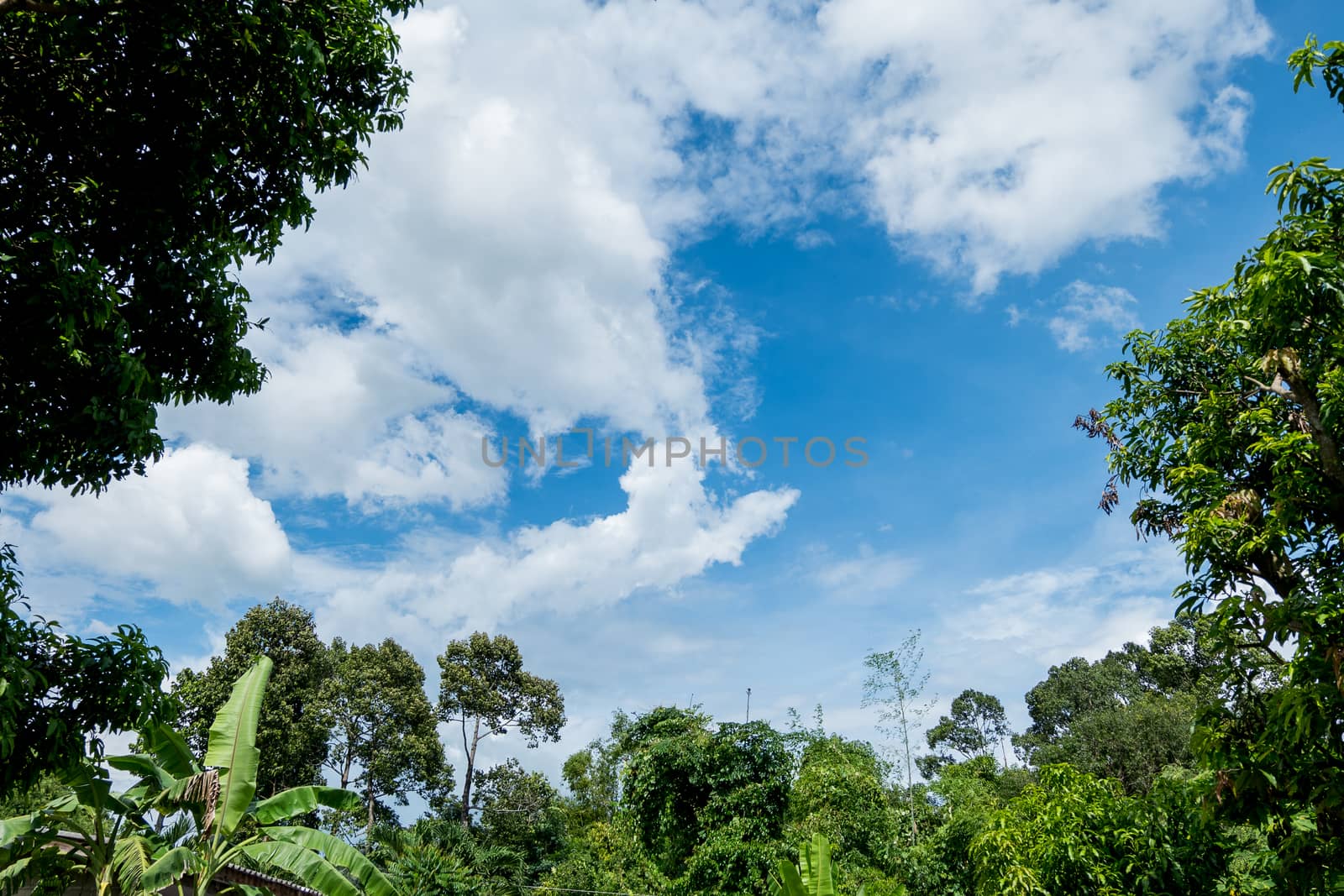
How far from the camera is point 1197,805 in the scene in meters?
7.74

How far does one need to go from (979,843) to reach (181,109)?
1181 cm

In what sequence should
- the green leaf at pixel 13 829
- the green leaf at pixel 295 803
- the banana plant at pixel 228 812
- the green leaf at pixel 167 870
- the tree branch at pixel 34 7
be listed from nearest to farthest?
the tree branch at pixel 34 7
the green leaf at pixel 167 870
the green leaf at pixel 13 829
the banana plant at pixel 228 812
the green leaf at pixel 295 803

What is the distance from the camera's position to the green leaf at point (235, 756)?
7930mm

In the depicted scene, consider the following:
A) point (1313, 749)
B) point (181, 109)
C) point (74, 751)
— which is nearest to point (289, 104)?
point (181, 109)

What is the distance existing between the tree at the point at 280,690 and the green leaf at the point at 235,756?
20.7 metres

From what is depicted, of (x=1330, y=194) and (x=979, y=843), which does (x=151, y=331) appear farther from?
(x=979, y=843)

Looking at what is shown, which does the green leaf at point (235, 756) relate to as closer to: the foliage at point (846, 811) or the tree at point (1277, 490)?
the tree at point (1277, 490)

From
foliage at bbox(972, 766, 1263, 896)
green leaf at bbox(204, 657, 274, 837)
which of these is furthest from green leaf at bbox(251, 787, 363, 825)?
foliage at bbox(972, 766, 1263, 896)

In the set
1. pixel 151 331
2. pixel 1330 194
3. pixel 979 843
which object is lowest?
pixel 979 843

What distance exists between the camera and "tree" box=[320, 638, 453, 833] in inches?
1127

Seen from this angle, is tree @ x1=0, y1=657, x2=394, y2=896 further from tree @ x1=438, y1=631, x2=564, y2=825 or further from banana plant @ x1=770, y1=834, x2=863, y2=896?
tree @ x1=438, y1=631, x2=564, y2=825

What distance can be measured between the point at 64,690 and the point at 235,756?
323cm

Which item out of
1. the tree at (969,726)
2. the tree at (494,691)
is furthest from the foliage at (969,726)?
the tree at (494,691)

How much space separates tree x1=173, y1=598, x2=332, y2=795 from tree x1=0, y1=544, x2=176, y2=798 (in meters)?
23.7
